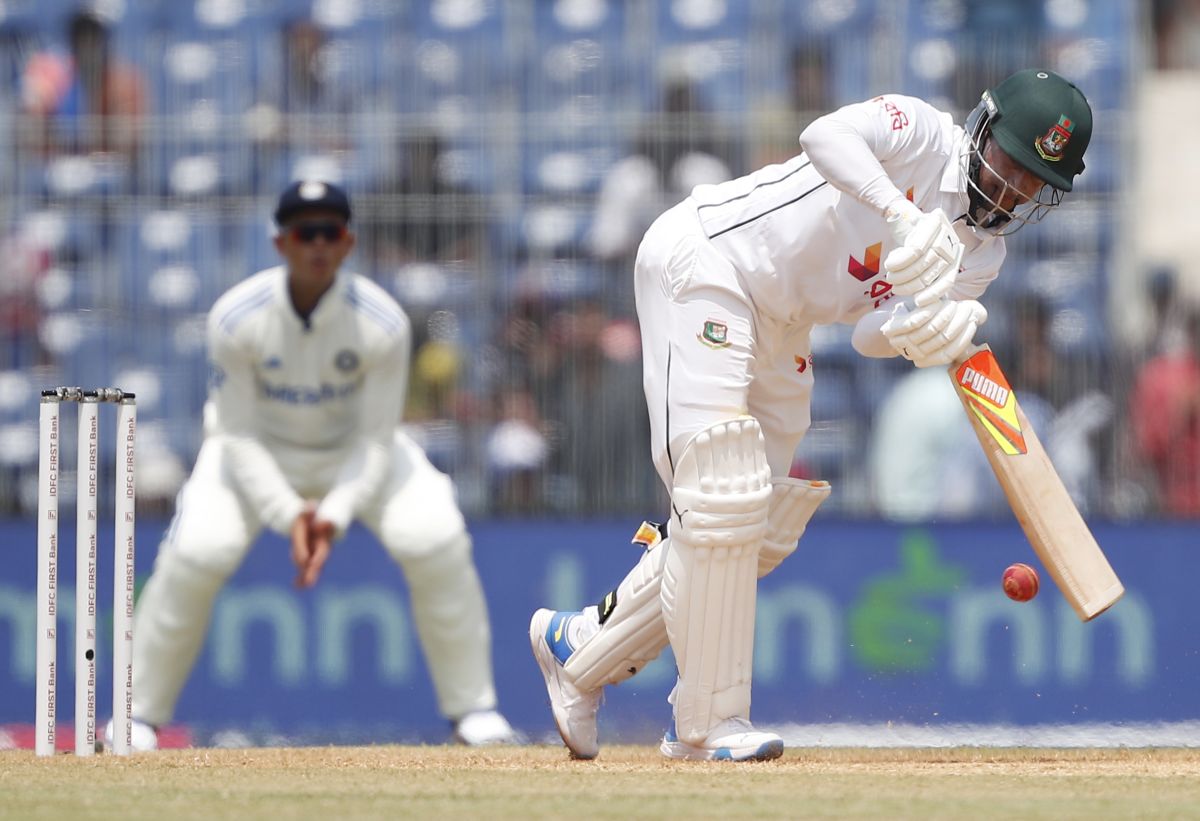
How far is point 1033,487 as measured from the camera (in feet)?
16.3

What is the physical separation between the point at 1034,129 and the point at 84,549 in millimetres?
2540

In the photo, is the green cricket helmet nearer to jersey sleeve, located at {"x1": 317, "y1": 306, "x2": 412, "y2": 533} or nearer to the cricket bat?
the cricket bat

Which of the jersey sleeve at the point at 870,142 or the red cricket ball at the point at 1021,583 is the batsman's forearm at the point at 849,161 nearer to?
the jersey sleeve at the point at 870,142

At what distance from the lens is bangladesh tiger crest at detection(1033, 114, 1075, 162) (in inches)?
189

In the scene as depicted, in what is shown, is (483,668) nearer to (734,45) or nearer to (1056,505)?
(1056,505)

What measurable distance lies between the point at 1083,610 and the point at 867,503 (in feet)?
12.7

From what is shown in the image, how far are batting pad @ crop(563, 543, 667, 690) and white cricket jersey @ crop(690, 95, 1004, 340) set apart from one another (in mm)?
751

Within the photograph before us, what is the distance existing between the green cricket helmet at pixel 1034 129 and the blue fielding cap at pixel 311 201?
316 cm

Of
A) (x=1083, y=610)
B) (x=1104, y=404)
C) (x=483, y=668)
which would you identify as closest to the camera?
(x=1083, y=610)

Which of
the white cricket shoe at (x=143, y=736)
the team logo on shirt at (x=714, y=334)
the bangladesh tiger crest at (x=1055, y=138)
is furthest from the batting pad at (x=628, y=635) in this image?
the white cricket shoe at (x=143, y=736)

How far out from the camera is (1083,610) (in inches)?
192

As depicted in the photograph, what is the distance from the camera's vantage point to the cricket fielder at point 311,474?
730cm

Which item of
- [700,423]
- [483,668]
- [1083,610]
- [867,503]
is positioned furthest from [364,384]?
[1083,610]

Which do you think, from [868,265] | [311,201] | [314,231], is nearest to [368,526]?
[314,231]
